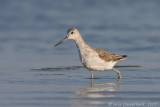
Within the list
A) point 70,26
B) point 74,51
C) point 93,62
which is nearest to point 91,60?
point 93,62

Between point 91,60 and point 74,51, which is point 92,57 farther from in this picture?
point 74,51

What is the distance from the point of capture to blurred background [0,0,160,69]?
1598 centimetres

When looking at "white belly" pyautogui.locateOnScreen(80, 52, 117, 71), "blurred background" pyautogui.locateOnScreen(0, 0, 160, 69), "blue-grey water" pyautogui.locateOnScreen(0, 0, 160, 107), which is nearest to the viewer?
"blue-grey water" pyautogui.locateOnScreen(0, 0, 160, 107)

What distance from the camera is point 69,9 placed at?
28266 mm

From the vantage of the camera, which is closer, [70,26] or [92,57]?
[92,57]

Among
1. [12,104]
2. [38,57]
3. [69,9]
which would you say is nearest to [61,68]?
[38,57]

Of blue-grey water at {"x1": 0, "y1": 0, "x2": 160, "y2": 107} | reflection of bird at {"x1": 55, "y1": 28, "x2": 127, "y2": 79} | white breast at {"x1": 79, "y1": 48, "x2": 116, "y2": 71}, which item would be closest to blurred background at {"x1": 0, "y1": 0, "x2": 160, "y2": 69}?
blue-grey water at {"x1": 0, "y1": 0, "x2": 160, "y2": 107}

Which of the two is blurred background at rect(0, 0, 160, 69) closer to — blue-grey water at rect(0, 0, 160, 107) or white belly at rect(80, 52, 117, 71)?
blue-grey water at rect(0, 0, 160, 107)

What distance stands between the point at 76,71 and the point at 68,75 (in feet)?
2.80

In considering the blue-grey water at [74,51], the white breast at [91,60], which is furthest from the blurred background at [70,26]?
the white breast at [91,60]

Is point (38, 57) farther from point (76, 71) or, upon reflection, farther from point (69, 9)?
point (69, 9)

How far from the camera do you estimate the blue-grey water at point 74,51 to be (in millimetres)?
9375

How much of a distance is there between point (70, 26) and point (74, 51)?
6.00 metres

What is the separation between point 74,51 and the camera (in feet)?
56.7
